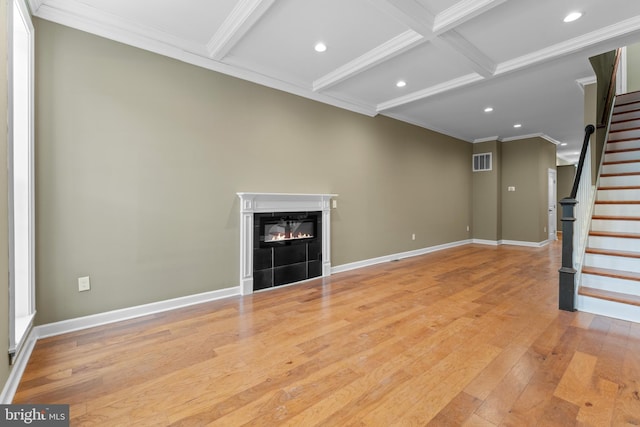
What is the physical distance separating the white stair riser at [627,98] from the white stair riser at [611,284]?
4210mm

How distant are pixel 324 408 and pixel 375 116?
469 centimetres

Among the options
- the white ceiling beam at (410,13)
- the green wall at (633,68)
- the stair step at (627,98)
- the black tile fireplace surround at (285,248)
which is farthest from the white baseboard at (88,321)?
the green wall at (633,68)

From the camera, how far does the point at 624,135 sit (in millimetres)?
4480

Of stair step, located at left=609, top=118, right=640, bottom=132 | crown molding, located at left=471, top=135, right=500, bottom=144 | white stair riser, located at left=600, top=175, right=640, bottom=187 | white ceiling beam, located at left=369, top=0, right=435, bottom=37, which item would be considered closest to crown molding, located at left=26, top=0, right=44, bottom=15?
white ceiling beam, located at left=369, top=0, right=435, bottom=37

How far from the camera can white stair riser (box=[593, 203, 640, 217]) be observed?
3.40 meters

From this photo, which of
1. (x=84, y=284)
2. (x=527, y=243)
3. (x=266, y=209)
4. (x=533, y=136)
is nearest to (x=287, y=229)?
(x=266, y=209)

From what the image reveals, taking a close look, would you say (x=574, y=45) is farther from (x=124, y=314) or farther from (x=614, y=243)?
(x=124, y=314)

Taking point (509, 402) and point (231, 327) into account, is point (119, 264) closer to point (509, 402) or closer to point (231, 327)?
point (231, 327)

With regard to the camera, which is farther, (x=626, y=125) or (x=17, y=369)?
(x=626, y=125)

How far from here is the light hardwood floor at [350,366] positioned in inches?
59.8

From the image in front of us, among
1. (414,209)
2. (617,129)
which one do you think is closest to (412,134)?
(414,209)

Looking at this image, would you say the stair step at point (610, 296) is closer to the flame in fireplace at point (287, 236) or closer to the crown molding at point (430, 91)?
the crown molding at point (430, 91)

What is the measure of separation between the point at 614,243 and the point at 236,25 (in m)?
4.65

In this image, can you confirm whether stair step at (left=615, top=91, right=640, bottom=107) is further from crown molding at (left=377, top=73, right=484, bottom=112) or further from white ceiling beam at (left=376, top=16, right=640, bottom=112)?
crown molding at (left=377, top=73, right=484, bottom=112)
